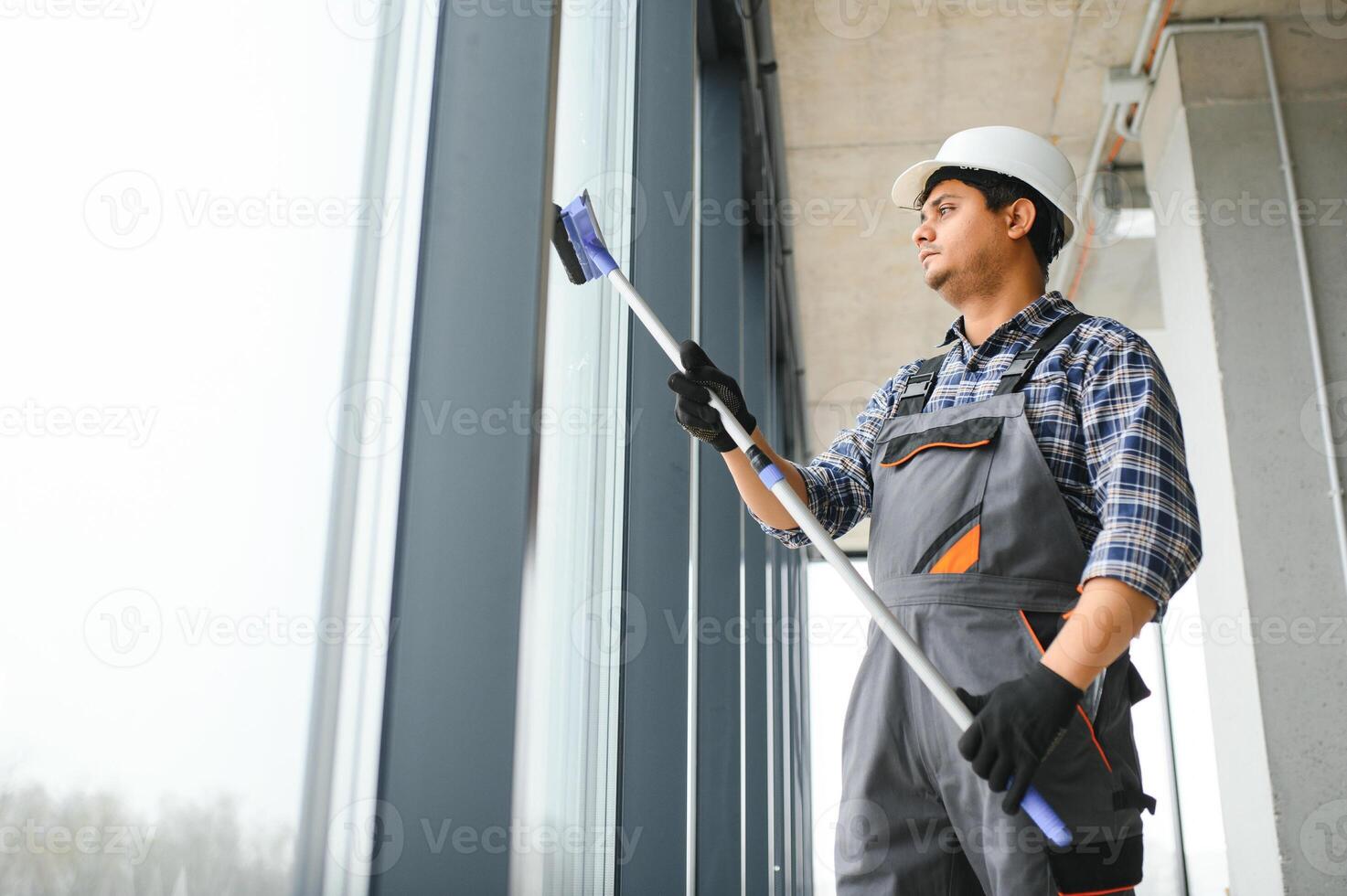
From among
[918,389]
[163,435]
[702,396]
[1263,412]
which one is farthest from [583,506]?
[1263,412]

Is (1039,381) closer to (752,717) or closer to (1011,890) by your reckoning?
(1011,890)

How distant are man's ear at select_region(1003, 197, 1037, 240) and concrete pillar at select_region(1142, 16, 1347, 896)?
101 inches

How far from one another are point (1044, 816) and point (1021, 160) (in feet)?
3.54

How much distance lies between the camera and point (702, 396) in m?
1.73

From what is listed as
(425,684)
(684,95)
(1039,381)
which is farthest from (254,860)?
A: (684,95)

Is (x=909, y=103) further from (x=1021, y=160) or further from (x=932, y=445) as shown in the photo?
(x=932, y=445)

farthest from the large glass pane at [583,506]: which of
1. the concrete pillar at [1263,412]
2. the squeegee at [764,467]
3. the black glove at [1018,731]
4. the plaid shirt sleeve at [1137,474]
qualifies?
the concrete pillar at [1263,412]

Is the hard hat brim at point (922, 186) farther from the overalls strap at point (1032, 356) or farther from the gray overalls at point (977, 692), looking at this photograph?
the gray overalls at point (977, 692)

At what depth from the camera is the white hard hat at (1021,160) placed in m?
1.84

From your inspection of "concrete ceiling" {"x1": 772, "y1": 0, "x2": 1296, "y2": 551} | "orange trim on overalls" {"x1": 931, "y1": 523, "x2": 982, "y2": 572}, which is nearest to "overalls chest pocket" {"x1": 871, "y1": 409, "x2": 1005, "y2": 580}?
"orange trim on overalls" {"x1": 931, "y1": 523, "x2": 982, "y2": 572}

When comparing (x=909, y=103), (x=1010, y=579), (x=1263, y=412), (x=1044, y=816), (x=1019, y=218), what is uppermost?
(x=909, y=103)

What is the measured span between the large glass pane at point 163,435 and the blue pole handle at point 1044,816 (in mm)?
794

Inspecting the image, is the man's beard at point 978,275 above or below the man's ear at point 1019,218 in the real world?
below

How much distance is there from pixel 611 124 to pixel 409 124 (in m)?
1.14
